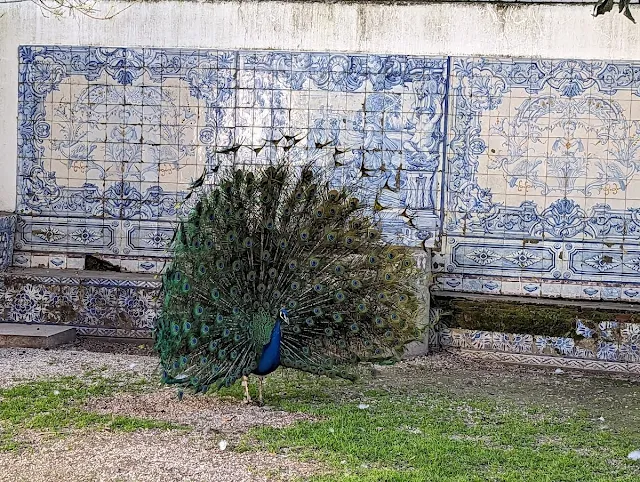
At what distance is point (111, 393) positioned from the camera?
25.6 feet

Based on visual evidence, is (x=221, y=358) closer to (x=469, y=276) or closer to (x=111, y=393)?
(x=111, y=393)

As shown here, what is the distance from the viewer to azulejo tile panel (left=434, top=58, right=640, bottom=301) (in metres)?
9.84

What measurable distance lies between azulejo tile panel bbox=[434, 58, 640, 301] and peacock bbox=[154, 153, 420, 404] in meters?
2.50

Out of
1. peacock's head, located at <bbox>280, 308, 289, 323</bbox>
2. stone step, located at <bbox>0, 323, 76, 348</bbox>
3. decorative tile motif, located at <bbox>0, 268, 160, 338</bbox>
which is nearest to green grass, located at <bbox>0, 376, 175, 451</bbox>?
peacock's head, located at <bbox>280, 308, 289, 323</bbox>

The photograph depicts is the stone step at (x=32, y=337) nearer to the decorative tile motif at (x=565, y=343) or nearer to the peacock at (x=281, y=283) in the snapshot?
the peacock at (x=281, y=283)

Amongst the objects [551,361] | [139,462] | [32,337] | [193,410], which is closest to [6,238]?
[32,337]

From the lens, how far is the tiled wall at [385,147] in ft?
32.4

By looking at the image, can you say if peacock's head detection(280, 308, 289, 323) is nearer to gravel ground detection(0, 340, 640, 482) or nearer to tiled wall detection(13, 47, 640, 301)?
gravel ground detection(0, 340, 640, 482)

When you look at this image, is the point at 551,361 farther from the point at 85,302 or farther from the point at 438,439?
the point at 85,302

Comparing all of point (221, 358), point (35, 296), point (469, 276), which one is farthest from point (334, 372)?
point (35, 296)

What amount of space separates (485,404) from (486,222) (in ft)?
8.64

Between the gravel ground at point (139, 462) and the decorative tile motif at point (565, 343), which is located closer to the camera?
the gravel ground at point (139, 462)

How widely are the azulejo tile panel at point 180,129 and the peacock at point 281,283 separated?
2458 millimetres

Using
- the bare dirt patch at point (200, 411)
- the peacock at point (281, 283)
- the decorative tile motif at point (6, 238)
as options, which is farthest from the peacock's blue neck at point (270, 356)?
the decorative tile motif at point (6, 238)
